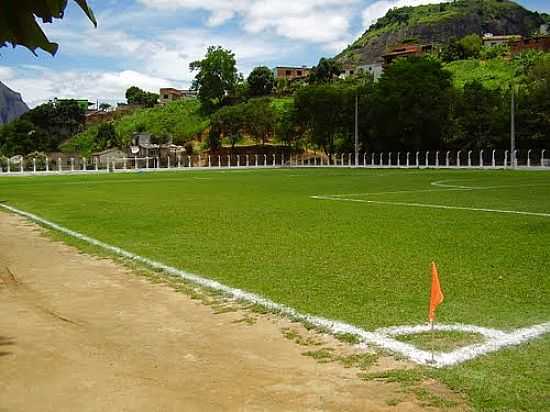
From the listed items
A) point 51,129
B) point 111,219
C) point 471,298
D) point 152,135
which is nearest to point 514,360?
point 471,298

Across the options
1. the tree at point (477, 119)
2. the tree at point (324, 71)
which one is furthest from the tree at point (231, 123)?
the tree at point (324, 71)

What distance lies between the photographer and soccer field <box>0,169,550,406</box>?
6648 mm

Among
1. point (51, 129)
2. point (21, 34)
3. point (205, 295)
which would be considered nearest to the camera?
point (21, 34)

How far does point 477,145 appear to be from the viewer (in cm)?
6425

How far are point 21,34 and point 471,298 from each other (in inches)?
233

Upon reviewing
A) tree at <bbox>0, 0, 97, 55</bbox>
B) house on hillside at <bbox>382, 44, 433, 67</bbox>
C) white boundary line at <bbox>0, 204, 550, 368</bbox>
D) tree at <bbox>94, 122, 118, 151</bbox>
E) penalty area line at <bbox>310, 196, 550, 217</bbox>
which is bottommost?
penalty area line at <bbox>310, 196, 550, 217</bbox>

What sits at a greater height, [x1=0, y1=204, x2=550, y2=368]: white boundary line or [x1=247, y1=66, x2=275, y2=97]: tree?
[x1=247, y1=66, x2=275, y2=97]: tree

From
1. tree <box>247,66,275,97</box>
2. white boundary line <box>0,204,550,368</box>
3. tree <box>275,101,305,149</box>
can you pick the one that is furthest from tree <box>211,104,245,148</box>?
white boundary line <box>0,204,550,368</box>

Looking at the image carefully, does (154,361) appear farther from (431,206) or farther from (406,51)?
(406,51)

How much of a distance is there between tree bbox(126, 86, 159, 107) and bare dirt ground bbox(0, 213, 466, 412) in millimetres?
143541

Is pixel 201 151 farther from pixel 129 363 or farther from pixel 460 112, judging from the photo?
pixel 129 363

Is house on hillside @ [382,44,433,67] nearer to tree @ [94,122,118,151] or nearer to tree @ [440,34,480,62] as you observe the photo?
tree @ [440,34,480,62]

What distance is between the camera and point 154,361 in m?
5.12

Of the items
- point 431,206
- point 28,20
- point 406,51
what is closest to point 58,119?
point 406,51
